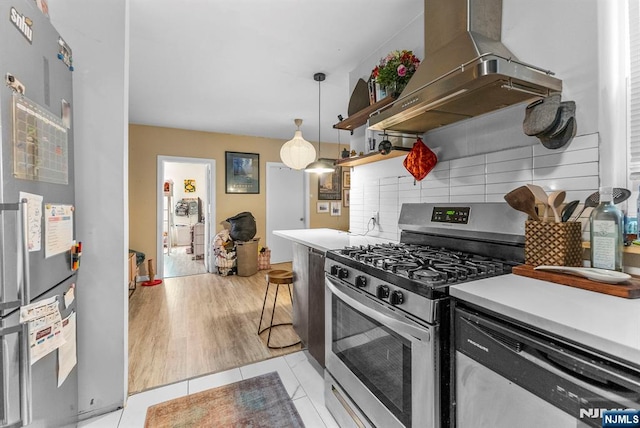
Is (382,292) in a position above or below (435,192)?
below

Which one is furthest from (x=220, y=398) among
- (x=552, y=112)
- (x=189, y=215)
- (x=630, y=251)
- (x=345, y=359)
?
(x=189, y=215)

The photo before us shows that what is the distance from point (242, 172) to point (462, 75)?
4.67 metres

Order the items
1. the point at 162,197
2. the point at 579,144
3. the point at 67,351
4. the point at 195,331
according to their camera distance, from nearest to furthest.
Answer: the point at 579,144, the point at 67,351, the point at 195,331, the point at 162,197

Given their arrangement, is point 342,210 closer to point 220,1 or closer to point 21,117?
point 220,1

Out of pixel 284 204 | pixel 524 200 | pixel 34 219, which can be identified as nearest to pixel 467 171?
pixel 524 200

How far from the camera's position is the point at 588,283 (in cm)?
94

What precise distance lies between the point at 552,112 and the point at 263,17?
189cm

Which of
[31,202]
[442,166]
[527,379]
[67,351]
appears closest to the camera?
[527,379]

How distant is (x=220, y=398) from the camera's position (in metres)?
1.79

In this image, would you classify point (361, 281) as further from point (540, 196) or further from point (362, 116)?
point (362, 116)

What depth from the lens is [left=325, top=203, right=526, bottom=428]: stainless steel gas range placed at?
996mm

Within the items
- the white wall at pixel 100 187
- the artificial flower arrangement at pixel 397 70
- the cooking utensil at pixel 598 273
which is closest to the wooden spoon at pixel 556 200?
the cooking utensil at pixel 598 273

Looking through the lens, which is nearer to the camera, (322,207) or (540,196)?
(540,196)

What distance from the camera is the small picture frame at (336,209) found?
626cm
